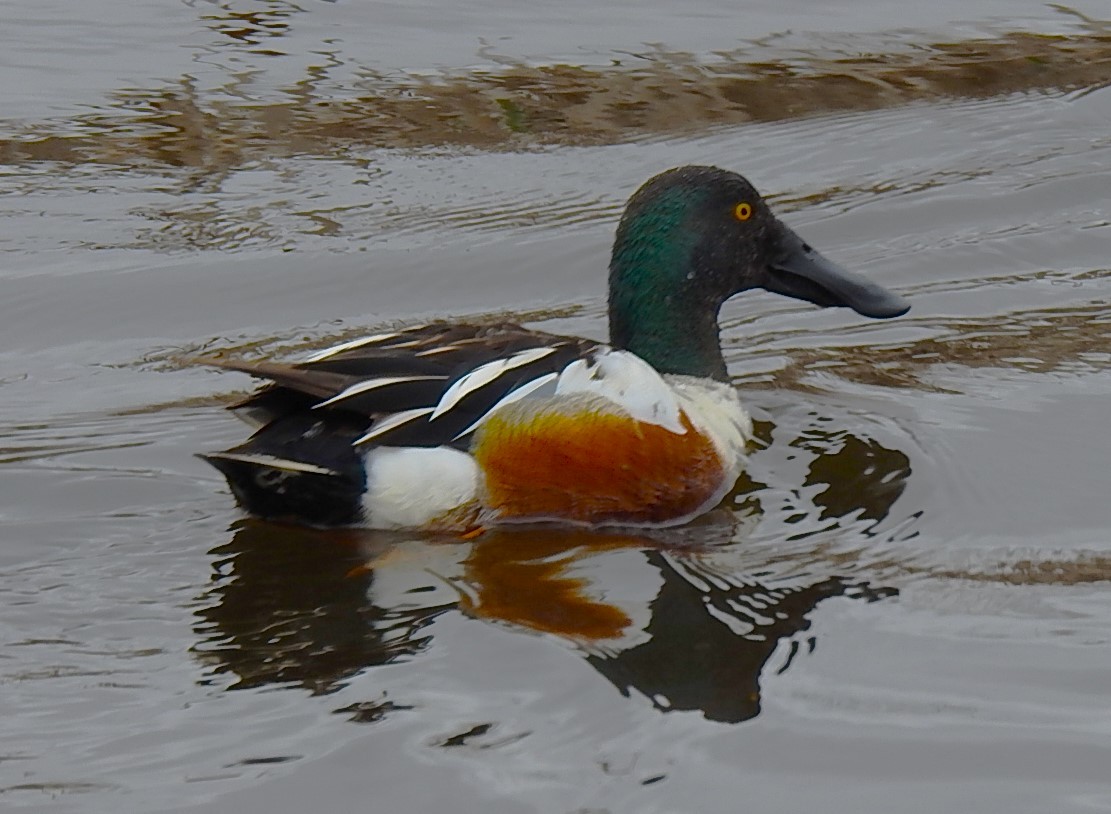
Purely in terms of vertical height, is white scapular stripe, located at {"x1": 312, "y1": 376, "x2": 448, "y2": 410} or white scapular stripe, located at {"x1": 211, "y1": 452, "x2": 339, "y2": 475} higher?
white scapular stripe, located at {"x1": 312, "y1": 376, "x2": 448, "y2": 410}

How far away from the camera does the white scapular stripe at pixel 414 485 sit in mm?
5207

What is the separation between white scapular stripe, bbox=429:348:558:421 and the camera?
525 centimetres

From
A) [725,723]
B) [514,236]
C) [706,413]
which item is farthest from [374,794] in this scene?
[514,236]

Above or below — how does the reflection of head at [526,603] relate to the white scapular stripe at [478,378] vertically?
below

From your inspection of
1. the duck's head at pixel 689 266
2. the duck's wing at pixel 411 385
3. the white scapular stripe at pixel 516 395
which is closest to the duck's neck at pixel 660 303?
the duck's head at pixel 689 266

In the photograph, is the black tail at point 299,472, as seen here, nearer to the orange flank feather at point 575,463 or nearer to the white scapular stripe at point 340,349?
the white scapular stripe at point 340,349

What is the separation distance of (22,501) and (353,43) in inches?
190

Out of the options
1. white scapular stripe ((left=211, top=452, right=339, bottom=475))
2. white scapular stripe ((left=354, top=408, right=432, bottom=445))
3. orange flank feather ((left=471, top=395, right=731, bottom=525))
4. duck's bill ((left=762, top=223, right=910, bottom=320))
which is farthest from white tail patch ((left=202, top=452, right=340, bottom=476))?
duck's bill ((left=762, top=223, right=910, bottom=320))

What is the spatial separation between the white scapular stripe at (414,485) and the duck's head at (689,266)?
0.96m

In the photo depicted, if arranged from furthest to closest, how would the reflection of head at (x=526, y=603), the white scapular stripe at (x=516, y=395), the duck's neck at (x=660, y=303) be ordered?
the duck's neck at (x=660, y=303)
the white scapular stripe at (x=516, y=395)
the reflection of head at (x=526, y=603)

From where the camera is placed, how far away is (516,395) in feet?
17.4

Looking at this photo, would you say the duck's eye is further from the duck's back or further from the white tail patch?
the white tail patch

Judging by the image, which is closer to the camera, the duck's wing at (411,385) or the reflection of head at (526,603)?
the reflection of head at (526,603)

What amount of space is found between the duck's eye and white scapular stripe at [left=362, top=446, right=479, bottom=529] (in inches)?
54.2
